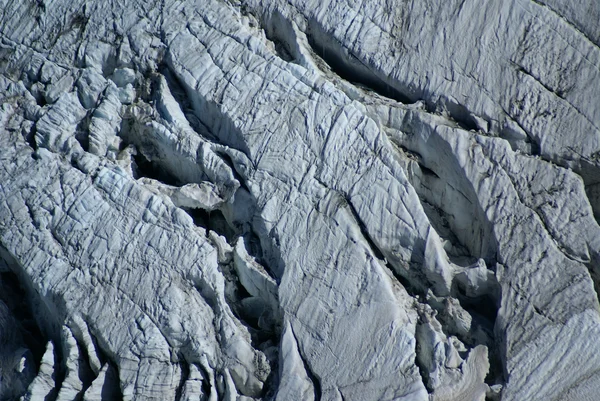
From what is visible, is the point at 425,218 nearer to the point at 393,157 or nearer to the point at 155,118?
the point at 393,157

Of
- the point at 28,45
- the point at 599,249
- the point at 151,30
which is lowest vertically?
the point at 28,45

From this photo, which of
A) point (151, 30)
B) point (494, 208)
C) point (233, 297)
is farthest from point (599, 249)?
point (151, 30)

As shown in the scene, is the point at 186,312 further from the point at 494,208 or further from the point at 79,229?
the point at 494,208

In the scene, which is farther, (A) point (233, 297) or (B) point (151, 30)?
(B) point (151, 30)

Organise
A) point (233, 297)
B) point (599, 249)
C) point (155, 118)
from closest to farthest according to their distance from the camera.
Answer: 1. point (599, 249)
2. point (233, 297)
3. point (155, 118)

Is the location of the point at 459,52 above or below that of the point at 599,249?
above

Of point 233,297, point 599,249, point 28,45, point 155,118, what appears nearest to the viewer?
point 599,249

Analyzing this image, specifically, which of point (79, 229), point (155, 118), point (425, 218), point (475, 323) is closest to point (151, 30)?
point (155, 118)
